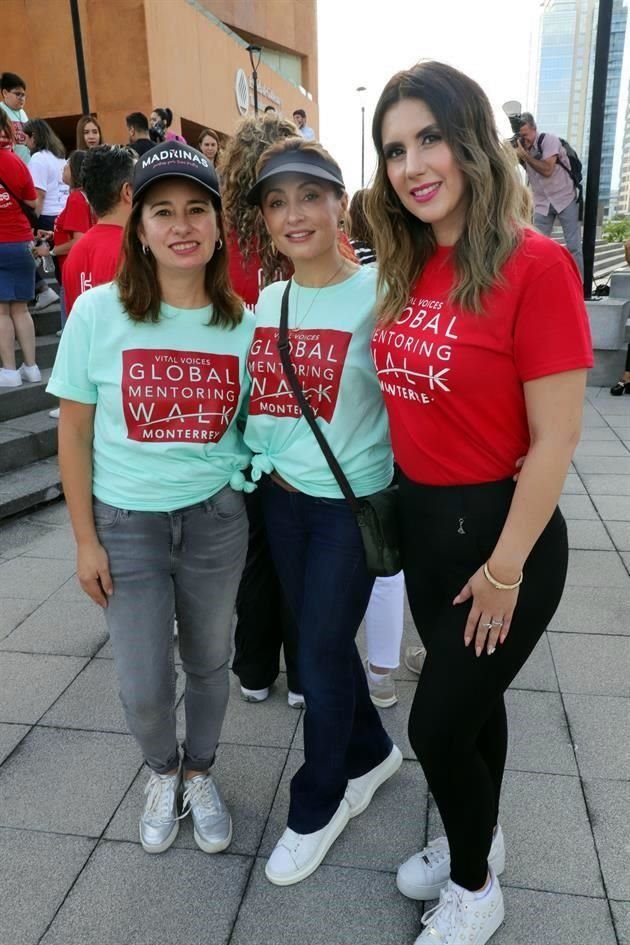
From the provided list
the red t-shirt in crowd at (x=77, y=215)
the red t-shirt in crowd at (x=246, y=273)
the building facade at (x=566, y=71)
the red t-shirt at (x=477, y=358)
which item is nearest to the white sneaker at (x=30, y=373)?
the red t-shirt in crowd at (x=77, y=215)

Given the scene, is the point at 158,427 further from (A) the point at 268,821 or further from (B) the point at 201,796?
(A) the point at 268,821

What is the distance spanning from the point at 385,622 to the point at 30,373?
14.7 feet

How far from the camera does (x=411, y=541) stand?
1700 mm

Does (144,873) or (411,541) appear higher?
(411,541)

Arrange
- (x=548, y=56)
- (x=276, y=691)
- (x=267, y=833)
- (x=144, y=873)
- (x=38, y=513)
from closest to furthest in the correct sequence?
(x=144, y=873), (x=267, y=833), (x=276, y=691), (x=38, y=513), (x=548, y=56)

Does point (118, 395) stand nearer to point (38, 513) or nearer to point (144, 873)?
point (144, 873)

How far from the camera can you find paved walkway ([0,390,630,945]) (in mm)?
1835

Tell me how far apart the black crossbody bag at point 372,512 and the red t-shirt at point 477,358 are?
0.13m

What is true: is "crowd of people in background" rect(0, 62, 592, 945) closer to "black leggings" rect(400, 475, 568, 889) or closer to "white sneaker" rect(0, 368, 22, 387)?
"black leggings" rect(400, 475, 568, 889)

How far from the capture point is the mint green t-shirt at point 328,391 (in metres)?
1.80

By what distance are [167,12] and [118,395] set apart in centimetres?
1733

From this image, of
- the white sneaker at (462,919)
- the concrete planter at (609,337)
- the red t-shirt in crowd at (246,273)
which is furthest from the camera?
the concrete planter at (609,337)

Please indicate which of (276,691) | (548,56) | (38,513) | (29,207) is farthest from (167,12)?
(276,691)

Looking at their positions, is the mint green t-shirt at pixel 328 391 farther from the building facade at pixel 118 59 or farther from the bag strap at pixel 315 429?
the building facade at pixel 118 59
